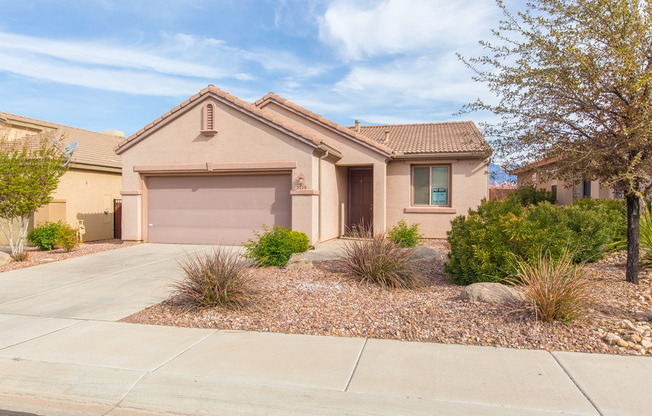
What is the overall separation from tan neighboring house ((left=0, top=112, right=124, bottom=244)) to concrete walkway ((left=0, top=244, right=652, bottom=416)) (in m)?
11.0

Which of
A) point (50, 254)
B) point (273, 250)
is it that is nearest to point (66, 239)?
point (50, 254)

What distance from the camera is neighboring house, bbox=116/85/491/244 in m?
14.0

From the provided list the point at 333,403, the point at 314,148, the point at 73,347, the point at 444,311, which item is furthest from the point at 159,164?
the point at 333,403

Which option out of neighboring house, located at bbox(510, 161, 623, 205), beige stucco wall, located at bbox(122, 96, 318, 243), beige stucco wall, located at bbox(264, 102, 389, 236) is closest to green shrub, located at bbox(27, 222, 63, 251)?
beige stucco wall, located at bbox(122, 96, 318, 243)

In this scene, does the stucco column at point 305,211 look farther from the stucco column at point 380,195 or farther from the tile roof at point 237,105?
the stucco column at point 380,195

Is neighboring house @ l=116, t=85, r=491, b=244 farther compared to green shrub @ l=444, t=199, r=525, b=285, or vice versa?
neighboring house @ l=116, t=85, r=491, b=244

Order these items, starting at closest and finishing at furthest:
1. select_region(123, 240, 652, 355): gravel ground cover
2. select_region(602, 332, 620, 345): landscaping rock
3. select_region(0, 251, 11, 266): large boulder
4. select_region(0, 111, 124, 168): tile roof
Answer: select_region(602, 332, 620, 345): landscaping rock < select_region(123, 240, 652, 355): gravel ground cover < select_region(0, 251, 11, 266): large boulder < select_region(0, 111, 124, 168): tile roof

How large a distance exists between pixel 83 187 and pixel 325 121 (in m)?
9.23

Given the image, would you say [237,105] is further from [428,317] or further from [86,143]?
[428,317]

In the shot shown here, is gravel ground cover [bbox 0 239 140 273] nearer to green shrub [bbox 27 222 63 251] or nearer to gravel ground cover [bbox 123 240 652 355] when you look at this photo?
green shrub [bbox 27 222 63 251]

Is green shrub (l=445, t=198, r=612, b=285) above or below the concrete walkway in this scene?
above

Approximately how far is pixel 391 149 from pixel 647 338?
1204 centimetres

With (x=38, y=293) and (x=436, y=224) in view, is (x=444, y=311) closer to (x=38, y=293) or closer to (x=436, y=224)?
(x=38, y=293)

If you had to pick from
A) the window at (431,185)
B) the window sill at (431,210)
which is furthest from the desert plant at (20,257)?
the window at (431,185)
